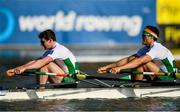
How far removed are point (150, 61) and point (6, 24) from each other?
11.9m

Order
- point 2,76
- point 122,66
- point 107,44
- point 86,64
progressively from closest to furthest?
point 122,66
point 2,76
point 86,64
point 107,44

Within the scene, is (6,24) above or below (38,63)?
above

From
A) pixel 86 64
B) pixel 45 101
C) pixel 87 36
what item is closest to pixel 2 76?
pixel 86 64

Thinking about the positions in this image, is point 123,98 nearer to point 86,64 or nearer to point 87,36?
point 86,64

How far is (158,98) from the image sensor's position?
13.3 metres

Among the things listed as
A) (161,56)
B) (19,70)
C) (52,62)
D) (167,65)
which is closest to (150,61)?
(161,56)

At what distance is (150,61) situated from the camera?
1368 centimetres

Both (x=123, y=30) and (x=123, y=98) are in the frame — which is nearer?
(x=123, y=98)

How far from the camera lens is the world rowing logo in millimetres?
24625

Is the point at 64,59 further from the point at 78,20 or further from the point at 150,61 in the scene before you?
the point at 78,20

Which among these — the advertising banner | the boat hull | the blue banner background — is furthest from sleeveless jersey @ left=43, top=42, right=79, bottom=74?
the advertising banner

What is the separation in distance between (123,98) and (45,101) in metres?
1.51

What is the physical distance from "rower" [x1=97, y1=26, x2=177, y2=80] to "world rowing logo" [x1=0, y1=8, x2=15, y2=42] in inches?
441

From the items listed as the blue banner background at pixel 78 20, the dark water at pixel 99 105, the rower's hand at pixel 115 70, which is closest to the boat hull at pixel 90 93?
the dark water at pixel 99 105
